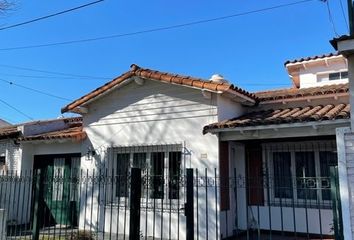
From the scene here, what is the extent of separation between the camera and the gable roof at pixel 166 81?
11.1m

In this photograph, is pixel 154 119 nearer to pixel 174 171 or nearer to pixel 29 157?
pixel 174 171

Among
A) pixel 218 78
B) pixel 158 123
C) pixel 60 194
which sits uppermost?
pixel 218 78

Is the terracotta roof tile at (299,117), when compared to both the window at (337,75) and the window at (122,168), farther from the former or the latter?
the window at (337,75)

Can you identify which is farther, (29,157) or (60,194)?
(29,157)

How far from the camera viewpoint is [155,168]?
1255 cm

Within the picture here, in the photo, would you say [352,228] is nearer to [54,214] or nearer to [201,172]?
[201,172]

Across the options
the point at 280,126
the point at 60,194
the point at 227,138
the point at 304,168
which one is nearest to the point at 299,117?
the point at 280,126

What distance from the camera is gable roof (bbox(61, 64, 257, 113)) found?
Answer: 36.6 ft

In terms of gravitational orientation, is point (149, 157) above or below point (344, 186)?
above

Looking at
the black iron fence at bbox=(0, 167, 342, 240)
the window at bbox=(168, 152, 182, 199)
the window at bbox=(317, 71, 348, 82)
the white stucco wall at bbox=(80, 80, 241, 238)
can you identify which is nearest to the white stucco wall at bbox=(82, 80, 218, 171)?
the white stucco wall at bbox=(80, 80, 241, 238)

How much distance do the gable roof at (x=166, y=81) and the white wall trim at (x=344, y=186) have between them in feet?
16.7

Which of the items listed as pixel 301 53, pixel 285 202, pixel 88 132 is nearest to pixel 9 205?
pixel 88 132

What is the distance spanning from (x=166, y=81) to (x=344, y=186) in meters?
7.21

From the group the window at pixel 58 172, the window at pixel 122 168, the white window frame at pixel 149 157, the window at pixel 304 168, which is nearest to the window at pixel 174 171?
the white window frame at pixel 149 157
